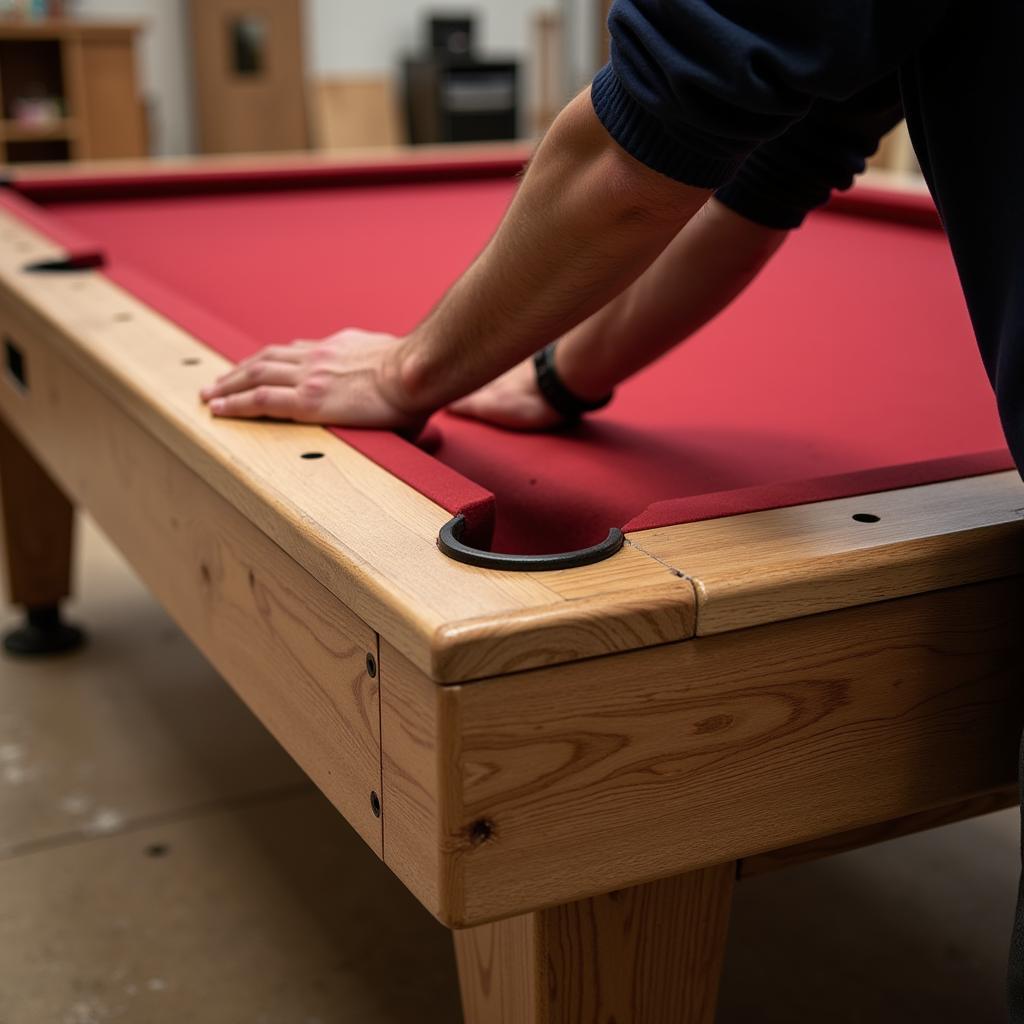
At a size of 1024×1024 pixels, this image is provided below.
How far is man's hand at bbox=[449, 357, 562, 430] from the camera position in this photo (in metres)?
1.26

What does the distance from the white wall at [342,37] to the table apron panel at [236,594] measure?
17.5 feet

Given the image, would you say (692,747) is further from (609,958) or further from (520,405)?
(520,405)

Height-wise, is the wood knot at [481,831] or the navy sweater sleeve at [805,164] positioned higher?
the navy sweater sleeve at [805,164]

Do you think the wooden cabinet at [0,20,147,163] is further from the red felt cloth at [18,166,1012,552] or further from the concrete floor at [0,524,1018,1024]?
the concrete floor at [0,524,1018,1024]

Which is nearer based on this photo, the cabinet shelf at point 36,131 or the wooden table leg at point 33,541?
the wooden table leg at point 33,541

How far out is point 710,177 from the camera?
803 millimetres

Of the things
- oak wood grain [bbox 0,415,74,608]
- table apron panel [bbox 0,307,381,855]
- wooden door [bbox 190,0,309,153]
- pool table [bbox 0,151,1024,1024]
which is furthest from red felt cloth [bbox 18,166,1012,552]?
wooden door [bbox 190,0,309,153]

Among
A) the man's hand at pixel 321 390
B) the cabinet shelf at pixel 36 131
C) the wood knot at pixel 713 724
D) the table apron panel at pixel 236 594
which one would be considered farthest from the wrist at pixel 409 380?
the cabinet shelf at pixel 36 131

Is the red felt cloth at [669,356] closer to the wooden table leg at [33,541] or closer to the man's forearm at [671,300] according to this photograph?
the man's forearm at [671,300]

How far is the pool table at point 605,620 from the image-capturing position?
0.74 meters

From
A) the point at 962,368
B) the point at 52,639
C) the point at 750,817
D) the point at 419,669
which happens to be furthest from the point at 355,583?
the point at 52,639

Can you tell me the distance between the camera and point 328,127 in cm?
669

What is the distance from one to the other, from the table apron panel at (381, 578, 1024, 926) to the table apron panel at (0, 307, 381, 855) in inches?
2.3

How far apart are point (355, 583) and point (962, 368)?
862mm
